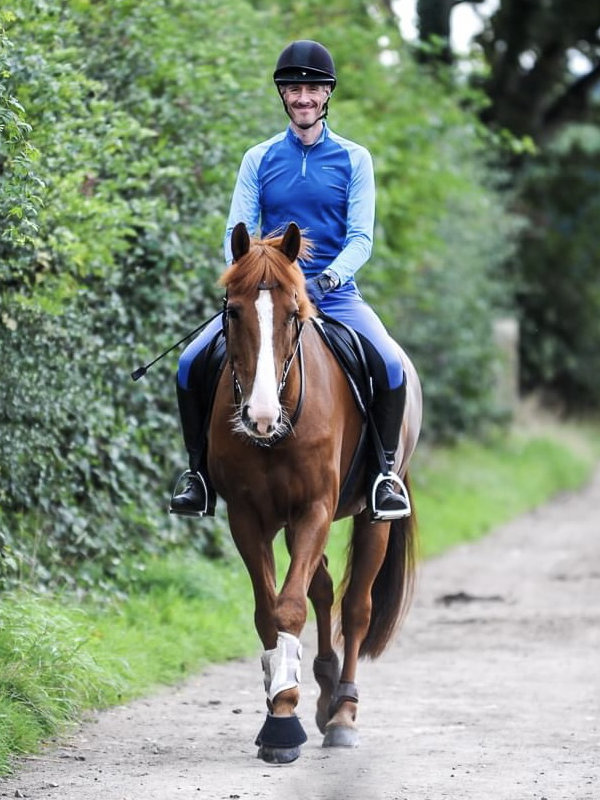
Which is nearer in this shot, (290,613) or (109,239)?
(290,613)

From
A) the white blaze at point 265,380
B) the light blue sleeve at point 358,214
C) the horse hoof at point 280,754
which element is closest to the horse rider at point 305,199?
the light blue sleeve at point 358,214

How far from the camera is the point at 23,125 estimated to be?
6730mm

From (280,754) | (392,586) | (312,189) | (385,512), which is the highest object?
(312,189)

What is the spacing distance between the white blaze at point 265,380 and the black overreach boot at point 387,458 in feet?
4.53

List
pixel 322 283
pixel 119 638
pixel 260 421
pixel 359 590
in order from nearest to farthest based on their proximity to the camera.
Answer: pixel 260 421 → pixel 322 283 → pixel 359 590 → pixel 119 638

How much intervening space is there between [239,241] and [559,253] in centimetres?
2397

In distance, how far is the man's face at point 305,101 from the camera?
7270 mm

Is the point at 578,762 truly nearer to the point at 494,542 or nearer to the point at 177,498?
the point at 177,498

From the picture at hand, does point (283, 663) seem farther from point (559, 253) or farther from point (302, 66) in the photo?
point (559, 253)

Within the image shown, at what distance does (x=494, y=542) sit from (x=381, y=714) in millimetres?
8934

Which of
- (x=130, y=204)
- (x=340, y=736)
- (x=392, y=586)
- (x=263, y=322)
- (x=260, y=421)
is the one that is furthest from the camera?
(x=130, y=204)

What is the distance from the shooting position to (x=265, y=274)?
6371mm

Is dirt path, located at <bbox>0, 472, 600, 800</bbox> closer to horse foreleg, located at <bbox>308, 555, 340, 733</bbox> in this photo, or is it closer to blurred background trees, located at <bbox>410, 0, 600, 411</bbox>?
horse foreleg, located at <bbox>308, 555, 340, 733</bbox>

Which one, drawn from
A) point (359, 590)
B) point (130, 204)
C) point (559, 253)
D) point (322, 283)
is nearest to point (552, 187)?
point (559, 253)
